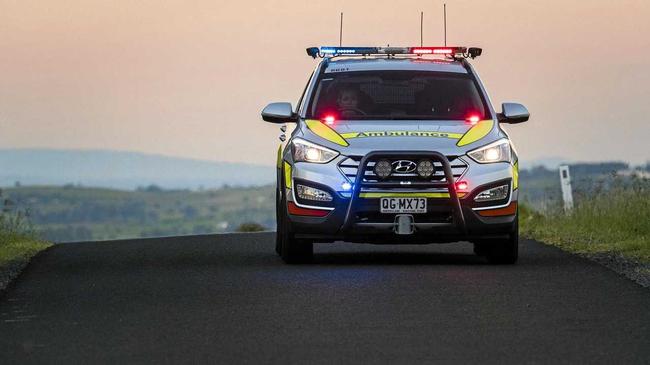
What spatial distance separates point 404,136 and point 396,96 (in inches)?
49.1

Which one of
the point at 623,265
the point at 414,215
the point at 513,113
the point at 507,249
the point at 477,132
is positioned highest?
the point at 513,113

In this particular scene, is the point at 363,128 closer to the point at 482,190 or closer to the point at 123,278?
the point at 482,190

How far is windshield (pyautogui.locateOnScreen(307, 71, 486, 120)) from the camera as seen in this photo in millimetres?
17234

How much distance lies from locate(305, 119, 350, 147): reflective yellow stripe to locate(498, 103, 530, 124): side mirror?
1.83 meters

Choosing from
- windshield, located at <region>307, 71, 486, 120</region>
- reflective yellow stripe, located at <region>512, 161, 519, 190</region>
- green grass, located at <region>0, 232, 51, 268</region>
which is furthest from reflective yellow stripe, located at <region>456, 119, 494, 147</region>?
green grass, located at <region>0, 232, 51, 268</region>

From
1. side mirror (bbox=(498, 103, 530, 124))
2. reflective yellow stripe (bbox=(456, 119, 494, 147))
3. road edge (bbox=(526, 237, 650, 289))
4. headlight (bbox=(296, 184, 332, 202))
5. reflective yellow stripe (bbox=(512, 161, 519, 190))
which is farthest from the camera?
side mirror (bbox=(498, 103, 530, 124))

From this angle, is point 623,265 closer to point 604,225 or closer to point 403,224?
point 403,224

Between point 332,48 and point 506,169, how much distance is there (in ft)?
8.76

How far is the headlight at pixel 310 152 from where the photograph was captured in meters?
16.4

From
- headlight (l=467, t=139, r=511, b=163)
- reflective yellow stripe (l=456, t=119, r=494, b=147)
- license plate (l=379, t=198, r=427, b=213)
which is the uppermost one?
reflective yellow stripe (l=456, t=119, r=494, b=147)

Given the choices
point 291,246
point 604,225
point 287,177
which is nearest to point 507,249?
point 291,246

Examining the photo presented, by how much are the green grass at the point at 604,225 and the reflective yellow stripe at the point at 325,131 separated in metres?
3.17

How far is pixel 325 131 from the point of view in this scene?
16656mm

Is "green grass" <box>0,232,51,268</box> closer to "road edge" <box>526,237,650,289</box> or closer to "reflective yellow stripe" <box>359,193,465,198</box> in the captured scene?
"reflective yellow stripe" <box>359,193,465,198</box>
